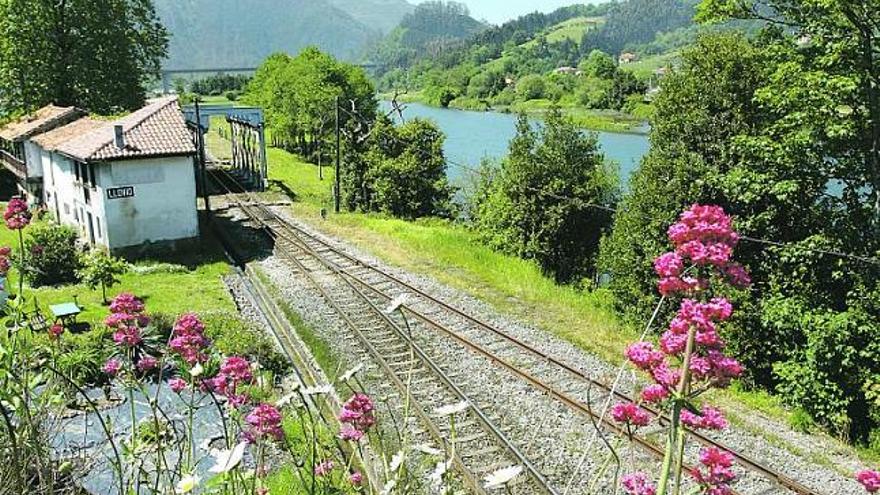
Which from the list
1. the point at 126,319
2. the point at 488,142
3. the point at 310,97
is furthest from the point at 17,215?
the point at 488,142

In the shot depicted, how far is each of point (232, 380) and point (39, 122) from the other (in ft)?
105

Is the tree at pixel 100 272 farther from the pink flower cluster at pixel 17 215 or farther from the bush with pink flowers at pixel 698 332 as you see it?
the bush with pink flowers at pixel 698 332

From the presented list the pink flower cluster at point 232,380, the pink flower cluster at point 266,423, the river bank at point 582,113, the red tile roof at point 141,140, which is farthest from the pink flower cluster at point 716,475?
the river bank at point 582,113

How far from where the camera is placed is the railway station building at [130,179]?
23.4 m

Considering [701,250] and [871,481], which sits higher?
Result: [701,250]

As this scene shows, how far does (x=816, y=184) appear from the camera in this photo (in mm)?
15312

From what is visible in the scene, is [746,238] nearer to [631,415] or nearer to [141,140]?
[631,415]

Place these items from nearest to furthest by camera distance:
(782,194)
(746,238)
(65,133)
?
(746,238) → (782,194) → (65,133)

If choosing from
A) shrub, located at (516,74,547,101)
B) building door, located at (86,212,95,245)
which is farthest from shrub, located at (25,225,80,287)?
shrub, located at (516,74,547,101)

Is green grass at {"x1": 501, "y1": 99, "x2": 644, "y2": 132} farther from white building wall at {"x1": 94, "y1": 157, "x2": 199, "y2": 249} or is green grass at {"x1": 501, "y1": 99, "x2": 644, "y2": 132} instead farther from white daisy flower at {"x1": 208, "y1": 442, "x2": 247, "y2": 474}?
white daisy flower at {"x1": 208, "y1": 442, "x2": 247, "y2": 474}

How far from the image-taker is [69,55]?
1432 inches

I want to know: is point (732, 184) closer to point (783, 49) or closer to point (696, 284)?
point (783, 49)

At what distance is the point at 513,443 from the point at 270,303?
924cm

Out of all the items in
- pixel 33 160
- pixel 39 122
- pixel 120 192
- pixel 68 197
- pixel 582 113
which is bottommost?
pixel 68 197
